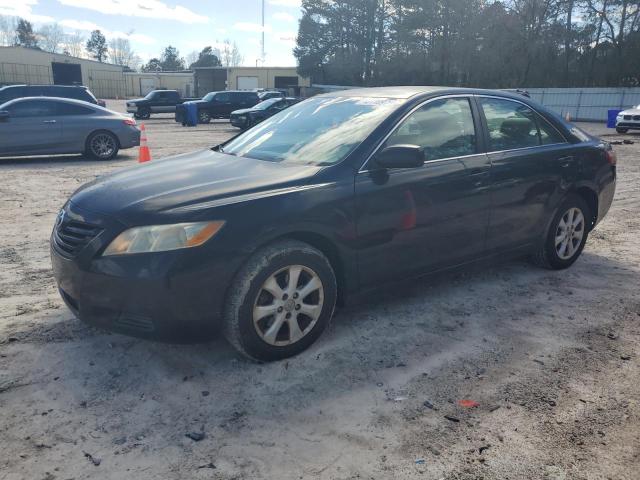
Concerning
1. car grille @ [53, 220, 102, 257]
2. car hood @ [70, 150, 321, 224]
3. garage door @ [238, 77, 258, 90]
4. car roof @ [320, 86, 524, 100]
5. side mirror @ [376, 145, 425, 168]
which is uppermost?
garage door @ [238, 77, 258, 90]

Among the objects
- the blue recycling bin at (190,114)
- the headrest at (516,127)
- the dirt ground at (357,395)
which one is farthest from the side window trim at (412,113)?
the blue recycling bin at (190,114)

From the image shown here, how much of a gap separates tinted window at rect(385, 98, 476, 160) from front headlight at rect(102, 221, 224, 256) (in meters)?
1.49

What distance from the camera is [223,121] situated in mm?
30922

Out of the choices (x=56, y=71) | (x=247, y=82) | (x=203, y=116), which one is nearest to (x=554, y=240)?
(x=203, y=116)

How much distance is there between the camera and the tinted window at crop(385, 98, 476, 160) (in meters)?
3.91

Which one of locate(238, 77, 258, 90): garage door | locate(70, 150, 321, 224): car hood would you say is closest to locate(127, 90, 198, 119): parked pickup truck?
locate(70, 150, 321, 224): car hood

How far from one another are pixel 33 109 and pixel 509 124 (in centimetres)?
1030

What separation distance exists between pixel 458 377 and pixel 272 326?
116cm

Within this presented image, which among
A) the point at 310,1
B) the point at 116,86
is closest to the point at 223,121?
the point at 310,1

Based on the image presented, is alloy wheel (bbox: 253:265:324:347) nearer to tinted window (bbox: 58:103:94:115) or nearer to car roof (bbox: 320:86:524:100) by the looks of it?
car roof (bbox: 320:86:524:100)

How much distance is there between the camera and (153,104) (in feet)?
102

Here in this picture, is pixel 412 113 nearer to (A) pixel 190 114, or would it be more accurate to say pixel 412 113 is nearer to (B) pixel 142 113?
(A) pixel 190 114

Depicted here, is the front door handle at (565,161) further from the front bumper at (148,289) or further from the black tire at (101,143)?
the black tire at (101,143)

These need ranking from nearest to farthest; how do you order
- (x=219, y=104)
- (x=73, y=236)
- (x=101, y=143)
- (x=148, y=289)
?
(x=148, y=289), (x=73, y=236), (x=101, y=143), (x=219, y=104)
